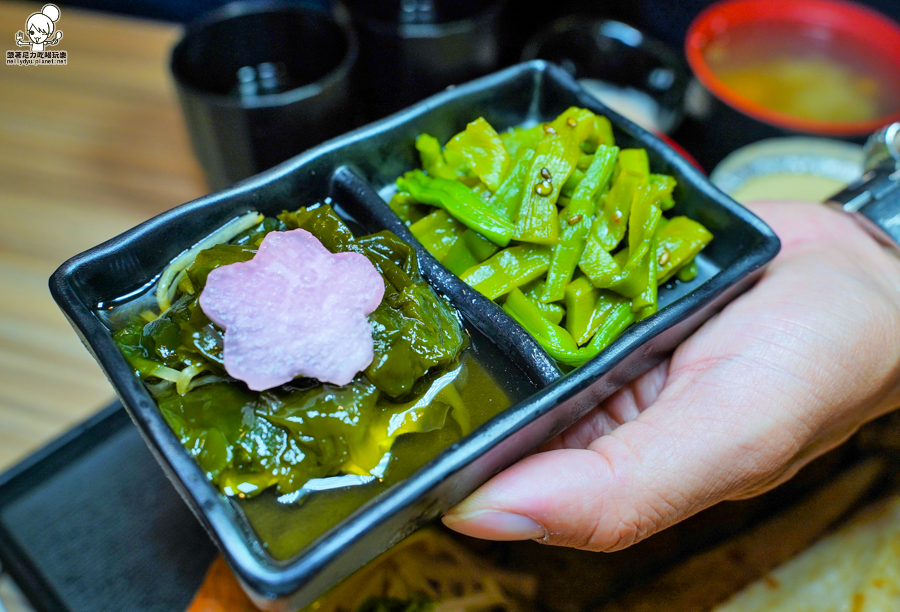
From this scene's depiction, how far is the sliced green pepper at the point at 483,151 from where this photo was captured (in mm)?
1438

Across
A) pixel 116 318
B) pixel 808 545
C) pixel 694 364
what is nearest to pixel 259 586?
pixel 116 318

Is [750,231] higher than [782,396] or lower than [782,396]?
higher

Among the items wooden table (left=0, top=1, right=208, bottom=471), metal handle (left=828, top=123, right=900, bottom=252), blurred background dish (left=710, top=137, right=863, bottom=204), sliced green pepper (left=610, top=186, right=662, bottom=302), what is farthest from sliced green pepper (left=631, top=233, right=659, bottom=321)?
wooden table (left=0, top=1, right=208, bottom=471)

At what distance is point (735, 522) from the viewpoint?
1.54 metres

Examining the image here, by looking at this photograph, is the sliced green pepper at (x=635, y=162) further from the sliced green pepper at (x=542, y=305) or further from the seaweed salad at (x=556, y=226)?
the sliced green pepper at (x=542, y=305)

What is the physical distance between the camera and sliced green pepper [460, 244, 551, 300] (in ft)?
4.25

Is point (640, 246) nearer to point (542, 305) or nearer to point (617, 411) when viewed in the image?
point (542, 305)

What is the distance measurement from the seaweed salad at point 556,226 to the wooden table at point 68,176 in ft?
4.00

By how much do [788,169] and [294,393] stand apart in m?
1.89

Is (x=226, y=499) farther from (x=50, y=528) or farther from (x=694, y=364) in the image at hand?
(x=694, y=364)

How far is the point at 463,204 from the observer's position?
135 centimetres

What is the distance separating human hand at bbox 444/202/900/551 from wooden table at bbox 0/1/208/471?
4.72 feet

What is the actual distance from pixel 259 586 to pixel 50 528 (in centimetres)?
92

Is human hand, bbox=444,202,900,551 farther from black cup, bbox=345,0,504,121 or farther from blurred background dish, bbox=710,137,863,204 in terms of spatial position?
black cup, bbox=345,0,504,121
